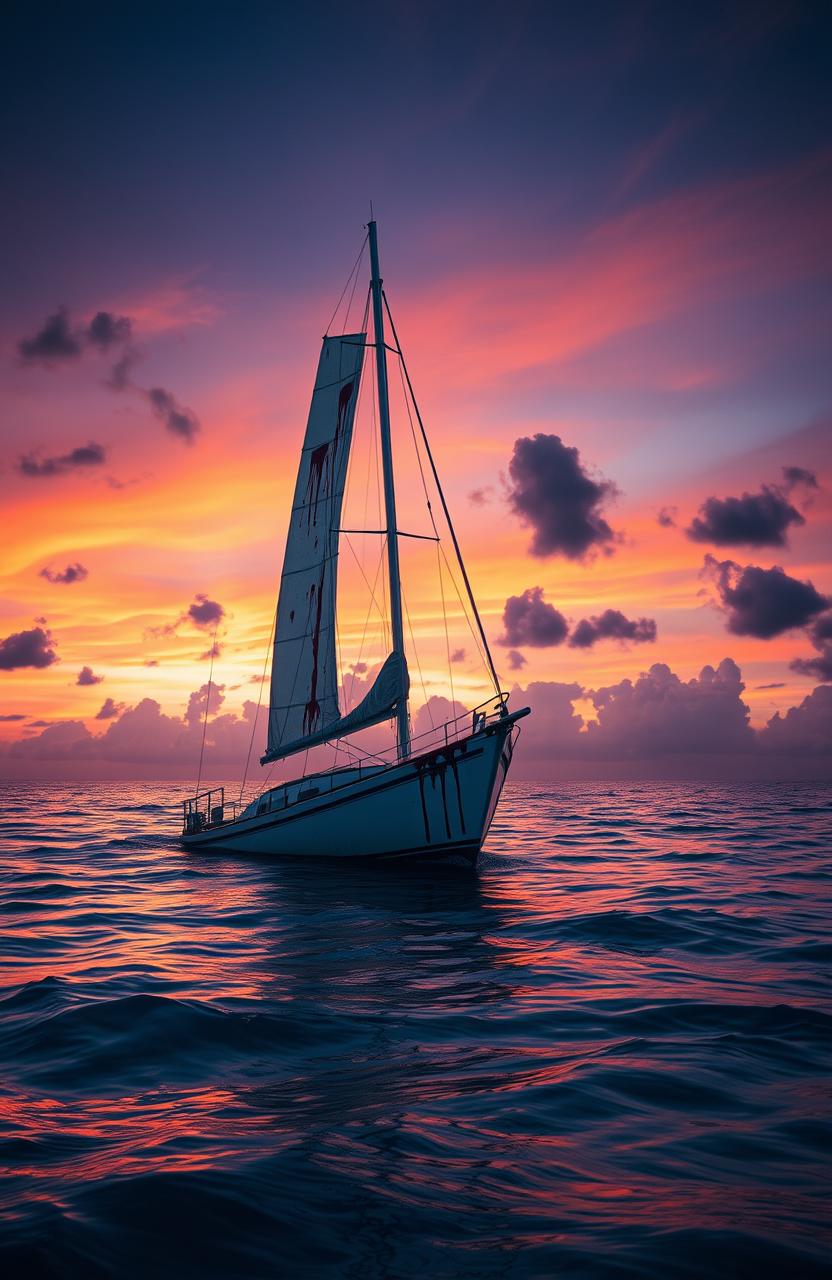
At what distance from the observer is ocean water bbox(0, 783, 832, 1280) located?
4.34m

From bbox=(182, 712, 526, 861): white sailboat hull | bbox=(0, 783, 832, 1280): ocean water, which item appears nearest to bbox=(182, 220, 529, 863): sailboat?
bbox=(182, 712, 526, 861): white sailboat hull

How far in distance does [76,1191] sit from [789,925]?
14.1 m

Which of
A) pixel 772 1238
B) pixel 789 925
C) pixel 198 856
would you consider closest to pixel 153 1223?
pixel 772 1238

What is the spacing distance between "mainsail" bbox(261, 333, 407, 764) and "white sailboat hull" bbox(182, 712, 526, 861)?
9.60ft

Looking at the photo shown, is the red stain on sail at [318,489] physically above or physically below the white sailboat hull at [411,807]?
above

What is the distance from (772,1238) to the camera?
4363mm

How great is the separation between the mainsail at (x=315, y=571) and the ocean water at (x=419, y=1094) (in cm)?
1298

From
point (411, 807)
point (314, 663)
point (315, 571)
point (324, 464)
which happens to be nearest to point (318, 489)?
point (324, 464)

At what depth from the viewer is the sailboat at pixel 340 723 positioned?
23.3 meters

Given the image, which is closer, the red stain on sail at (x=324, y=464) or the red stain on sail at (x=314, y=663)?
the red stain on sail at (x=314, y=663)

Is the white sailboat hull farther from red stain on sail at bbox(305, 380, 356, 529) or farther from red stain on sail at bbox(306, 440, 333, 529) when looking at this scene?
red stain on sail at bbox(305, 380, 356, 529)

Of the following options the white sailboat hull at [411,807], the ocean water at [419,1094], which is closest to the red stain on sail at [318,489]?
the white sailboat hull at [411,807]

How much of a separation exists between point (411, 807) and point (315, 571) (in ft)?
33.9

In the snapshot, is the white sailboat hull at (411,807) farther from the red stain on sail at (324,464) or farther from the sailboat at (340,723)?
the red stain on sail at (324,464)
